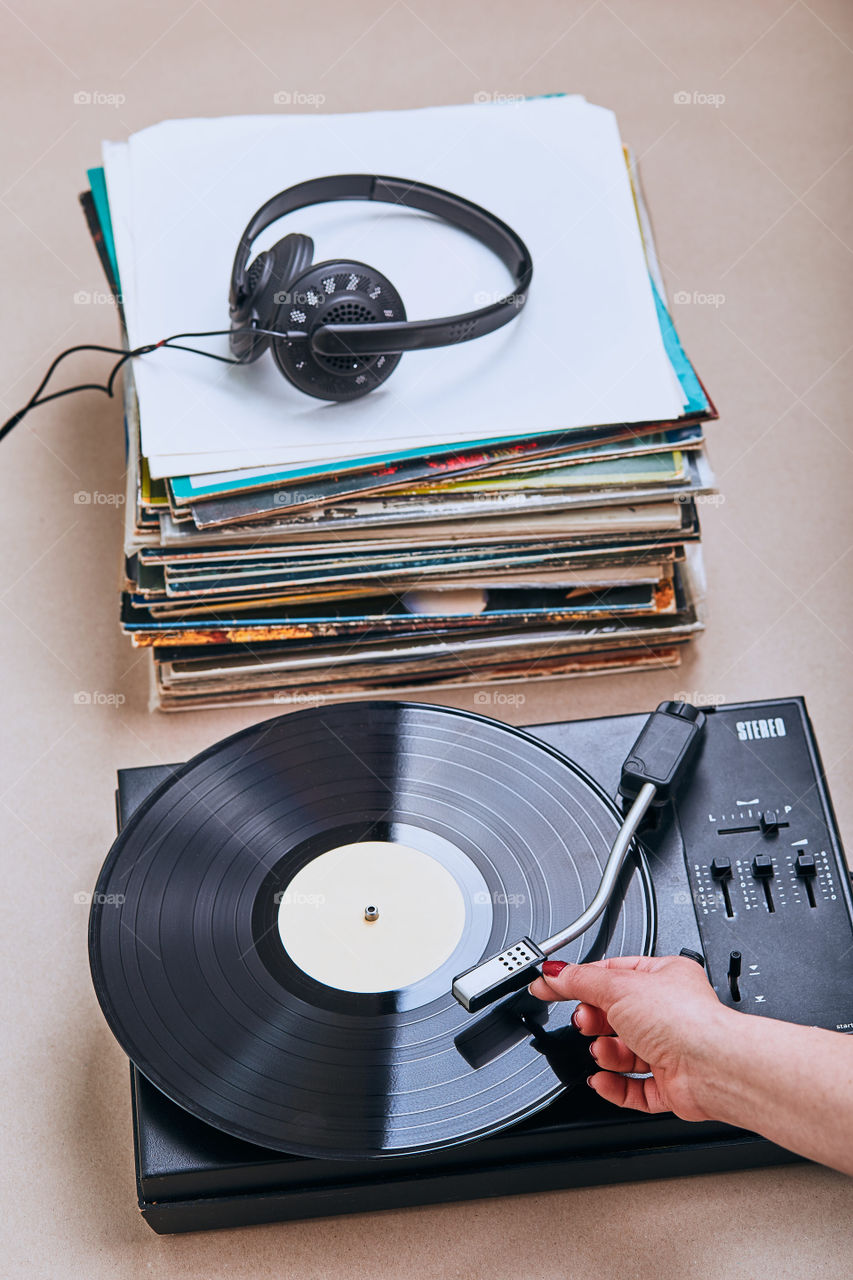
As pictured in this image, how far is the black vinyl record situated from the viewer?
86cm

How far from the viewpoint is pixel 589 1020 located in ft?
2.90

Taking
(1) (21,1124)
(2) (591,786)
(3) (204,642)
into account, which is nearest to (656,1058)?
(2) (591,786)

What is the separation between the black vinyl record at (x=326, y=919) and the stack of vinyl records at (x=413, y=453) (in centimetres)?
20

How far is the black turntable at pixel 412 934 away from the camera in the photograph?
867 mm

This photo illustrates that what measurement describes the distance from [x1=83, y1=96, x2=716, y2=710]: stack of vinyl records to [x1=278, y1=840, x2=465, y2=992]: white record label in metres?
0.31

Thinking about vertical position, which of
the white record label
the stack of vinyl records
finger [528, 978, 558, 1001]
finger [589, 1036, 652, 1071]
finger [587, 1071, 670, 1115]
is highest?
the stack of vinyl records

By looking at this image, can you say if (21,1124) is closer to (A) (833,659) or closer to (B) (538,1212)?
(B) (538,1212)

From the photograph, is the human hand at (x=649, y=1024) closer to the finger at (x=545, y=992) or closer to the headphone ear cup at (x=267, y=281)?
the finger at (x=545, y=992)

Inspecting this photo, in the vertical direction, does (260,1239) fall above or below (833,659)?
→ below

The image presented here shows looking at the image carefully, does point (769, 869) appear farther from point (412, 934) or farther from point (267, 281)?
point (267, 281)

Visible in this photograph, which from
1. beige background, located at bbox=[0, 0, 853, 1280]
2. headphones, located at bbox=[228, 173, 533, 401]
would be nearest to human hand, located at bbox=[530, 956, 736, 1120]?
beige background, located at bbox=[0, 0, 853, 1280]

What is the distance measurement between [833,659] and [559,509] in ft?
1.07

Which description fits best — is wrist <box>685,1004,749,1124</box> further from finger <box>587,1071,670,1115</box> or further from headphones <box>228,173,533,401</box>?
headphones <box>228,173,533,401</box>

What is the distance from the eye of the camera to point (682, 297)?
1.57 meters
